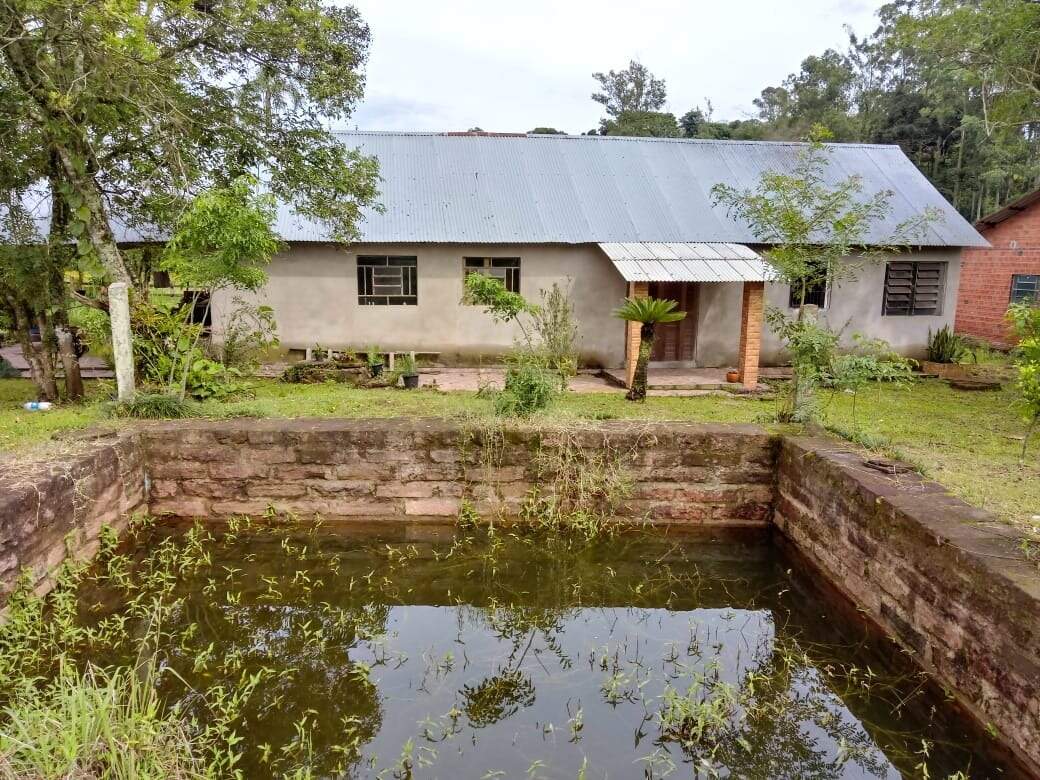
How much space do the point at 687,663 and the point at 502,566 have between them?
1.92m

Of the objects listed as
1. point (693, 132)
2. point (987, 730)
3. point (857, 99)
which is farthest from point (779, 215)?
point (857, 99)

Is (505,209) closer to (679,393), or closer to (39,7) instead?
(679,393)

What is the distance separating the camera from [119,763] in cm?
308

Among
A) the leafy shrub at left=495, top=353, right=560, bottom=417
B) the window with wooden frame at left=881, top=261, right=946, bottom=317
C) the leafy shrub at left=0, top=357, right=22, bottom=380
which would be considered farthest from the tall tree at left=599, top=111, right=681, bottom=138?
the leafy shrub at left=495, top=353, right=560, bottom=417

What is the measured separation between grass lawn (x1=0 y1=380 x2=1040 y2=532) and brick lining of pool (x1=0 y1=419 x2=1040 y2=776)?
66cm

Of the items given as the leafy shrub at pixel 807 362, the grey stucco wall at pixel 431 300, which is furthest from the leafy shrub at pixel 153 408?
the leafy shrub at pixel 807 362

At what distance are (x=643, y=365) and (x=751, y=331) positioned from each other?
2908 mm

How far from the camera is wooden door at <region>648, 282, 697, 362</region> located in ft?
47.3

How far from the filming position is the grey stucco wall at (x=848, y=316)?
46.9 ft

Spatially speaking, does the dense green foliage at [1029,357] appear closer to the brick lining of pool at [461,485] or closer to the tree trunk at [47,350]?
the brick lining of pool at [461,485]

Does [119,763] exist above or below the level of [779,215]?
below

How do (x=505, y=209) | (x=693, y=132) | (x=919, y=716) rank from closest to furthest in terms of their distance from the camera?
(x=919, y=716) < (x=505, y=209) < (x=693, y=132)

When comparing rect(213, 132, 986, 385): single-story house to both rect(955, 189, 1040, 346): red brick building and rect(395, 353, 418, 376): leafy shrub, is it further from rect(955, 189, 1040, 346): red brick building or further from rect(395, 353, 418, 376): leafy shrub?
rect(955, 189, 1040, 346): red brick building

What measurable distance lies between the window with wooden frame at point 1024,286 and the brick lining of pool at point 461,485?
578 inches
